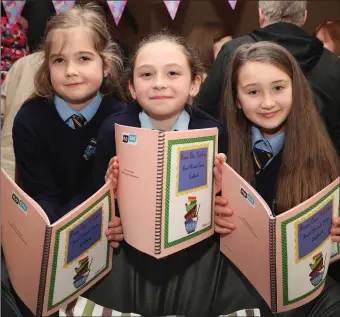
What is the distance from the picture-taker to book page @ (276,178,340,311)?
2.96ft

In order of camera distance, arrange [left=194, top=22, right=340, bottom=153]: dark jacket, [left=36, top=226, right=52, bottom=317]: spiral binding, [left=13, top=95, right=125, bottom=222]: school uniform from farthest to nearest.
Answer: [left=194, top=22, right=340, bottom=153]: dark jacket
[left=13, top=95, right=125, bottom=222]: school uniform
[left=36, top=226, right=52, bottom=317]: spiral binding

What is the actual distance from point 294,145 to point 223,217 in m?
0.26

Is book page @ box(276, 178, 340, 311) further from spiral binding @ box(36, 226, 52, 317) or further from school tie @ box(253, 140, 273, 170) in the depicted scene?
spiral binding @ box(36, 226, 52, 317)

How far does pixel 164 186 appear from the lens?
2.92ft

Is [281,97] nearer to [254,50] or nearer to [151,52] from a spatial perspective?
Answer: [254,50]

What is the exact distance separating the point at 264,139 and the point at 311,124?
118 mm

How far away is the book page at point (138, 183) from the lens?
887 millimetres

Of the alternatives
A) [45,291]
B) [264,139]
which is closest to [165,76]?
[264,139]

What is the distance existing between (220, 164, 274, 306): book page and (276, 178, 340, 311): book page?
31 mm

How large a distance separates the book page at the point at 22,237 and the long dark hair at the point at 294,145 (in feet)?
1.55

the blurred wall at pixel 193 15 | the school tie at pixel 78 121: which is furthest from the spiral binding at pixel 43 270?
the blurred wall at pixel 193 15

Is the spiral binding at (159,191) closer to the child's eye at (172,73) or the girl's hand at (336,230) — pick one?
the child's eye at (172,73)

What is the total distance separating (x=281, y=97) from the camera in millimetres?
1067

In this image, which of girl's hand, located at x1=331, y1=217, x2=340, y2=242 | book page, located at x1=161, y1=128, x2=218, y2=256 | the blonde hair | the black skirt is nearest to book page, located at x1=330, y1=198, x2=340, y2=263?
girl's hand, located at x1=331, y1=217, x2=340, y2=242
